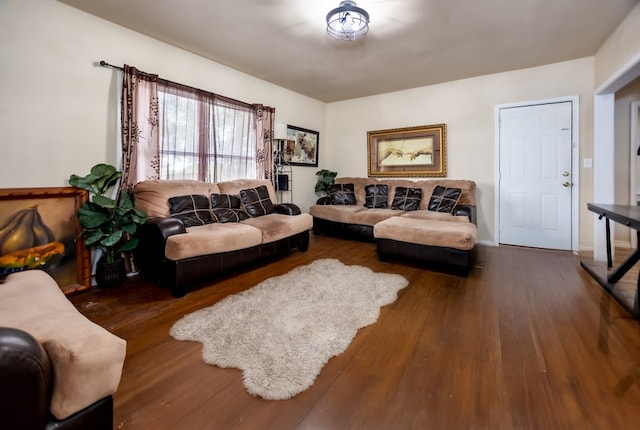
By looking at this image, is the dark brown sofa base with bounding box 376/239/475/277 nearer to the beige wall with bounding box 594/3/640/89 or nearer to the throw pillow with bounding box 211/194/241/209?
the throw pillow with bounding box 211/194/241/209

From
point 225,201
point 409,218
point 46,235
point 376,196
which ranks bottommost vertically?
point 46,235

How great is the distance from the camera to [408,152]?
499 cm

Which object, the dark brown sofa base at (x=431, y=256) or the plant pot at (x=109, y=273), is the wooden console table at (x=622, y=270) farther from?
the plant pot at (x=109, y=273)

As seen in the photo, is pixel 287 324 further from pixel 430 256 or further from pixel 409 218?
pixel 409 218

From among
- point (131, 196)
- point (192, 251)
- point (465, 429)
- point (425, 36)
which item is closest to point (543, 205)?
point (425, 36)

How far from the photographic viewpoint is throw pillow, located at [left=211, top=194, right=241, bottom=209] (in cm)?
334

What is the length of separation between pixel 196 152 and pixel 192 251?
1623mm

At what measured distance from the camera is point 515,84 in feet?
13.2

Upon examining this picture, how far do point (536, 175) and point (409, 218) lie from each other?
6.41 feet

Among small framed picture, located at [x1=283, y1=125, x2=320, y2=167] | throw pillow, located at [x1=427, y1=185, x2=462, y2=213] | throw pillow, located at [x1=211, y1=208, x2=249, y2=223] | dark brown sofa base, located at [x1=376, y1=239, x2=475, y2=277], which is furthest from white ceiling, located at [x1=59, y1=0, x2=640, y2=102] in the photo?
dark brown sofa base, located at [x1=376, y1=239, x2=475, y2=277]

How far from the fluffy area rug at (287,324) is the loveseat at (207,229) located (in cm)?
44

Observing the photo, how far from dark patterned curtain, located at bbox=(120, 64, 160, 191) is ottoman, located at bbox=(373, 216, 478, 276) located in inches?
106

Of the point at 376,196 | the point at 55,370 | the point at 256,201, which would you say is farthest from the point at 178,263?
the point at 376,196

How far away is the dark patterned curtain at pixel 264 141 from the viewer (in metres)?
4.28
